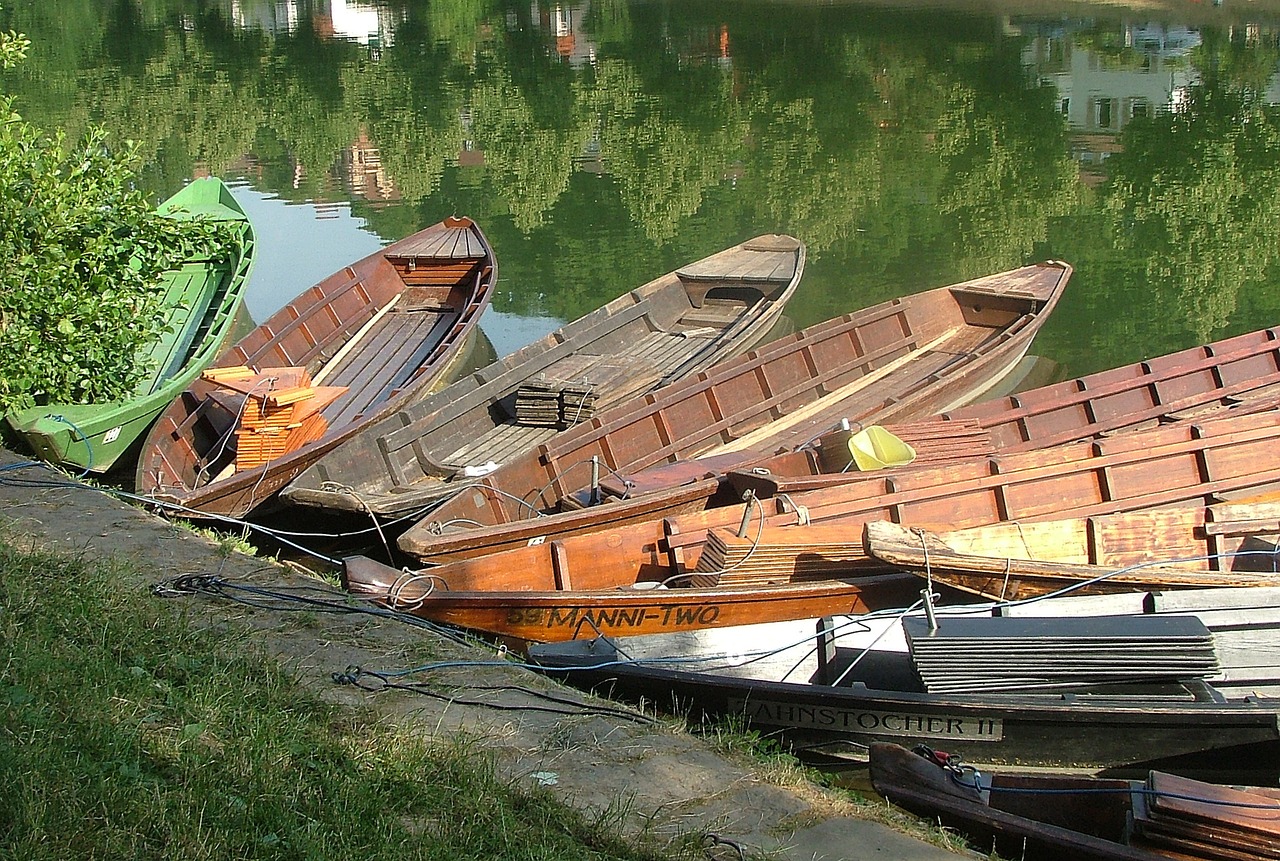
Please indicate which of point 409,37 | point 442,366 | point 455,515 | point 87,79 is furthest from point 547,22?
point 455,515

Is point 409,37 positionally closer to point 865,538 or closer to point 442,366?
point 442,366

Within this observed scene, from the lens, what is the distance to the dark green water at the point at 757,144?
21250mm

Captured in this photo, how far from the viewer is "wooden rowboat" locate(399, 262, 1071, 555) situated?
1116cm

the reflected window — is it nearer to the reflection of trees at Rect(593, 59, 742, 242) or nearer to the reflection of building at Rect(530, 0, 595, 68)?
the reflection of trees at Rect(593, 59, 742, 242)

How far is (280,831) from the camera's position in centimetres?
448

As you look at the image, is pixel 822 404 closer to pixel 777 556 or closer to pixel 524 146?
pixel 777 556

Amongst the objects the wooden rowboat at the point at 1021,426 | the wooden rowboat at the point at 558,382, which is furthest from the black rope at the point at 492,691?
the wooden rowboat at the point at 558,382

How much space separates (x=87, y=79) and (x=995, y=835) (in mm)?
42266

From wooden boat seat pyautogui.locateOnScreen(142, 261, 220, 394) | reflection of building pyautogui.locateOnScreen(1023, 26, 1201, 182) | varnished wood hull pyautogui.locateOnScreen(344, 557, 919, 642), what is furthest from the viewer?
reflection of building pyautogui.locateOnScreen(1023, 26, 1201, 182)

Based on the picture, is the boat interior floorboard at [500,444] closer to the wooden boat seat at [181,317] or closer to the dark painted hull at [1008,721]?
the wooden boat seat at [181,317]

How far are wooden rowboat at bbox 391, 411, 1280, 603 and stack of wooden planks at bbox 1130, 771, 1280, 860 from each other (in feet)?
10.4

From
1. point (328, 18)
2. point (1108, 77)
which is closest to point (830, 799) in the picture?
point (1108, 77)

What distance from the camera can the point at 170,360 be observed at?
1423cm

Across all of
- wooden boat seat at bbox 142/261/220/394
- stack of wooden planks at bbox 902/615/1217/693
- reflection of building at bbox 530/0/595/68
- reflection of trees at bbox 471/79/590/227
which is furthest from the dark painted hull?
reflection of building at bbox 530/0/595/68
